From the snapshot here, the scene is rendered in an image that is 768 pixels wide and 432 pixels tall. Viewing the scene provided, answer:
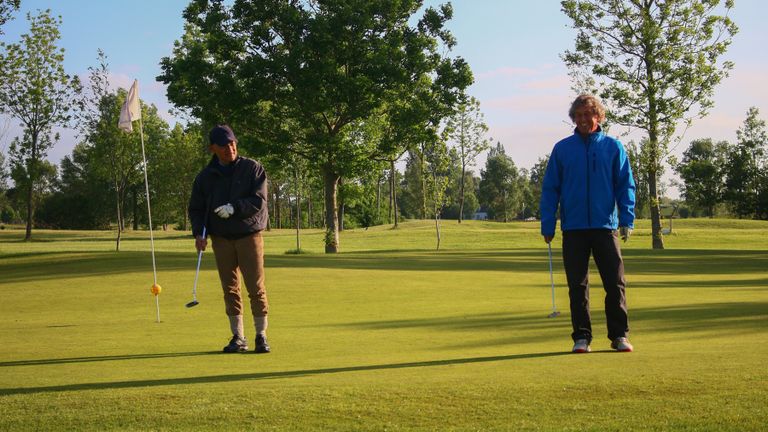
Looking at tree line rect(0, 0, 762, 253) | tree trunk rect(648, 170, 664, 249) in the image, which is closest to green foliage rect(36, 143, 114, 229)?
tree line rect(0, 0, 762, 253)

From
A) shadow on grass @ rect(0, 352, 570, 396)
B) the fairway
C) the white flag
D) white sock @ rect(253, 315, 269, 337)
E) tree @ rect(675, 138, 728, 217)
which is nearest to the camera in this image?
the fairway

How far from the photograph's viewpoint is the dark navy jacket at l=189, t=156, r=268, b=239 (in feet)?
32.7

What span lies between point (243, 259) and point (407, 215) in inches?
5848

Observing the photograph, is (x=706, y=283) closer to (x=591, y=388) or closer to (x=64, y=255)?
(x=591, y=388)

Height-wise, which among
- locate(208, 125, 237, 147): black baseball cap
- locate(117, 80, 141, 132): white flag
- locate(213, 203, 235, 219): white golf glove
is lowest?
locate(213, 203, 235, 219): white golf glove

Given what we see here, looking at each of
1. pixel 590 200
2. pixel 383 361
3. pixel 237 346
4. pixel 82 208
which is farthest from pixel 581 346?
pixel 82 208

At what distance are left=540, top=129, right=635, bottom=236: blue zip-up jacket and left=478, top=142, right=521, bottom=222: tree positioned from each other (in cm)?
14350

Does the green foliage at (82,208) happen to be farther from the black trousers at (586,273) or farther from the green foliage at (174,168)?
the black trousers at (586,273)

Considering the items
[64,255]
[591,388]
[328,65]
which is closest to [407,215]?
[328,65]

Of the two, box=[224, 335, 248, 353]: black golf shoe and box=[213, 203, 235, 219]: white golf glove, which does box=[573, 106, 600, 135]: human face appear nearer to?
box=[213, 203, 235, 219]: white golf glove

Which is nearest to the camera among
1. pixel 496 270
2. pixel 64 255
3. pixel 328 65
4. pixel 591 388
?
pixel 591 388

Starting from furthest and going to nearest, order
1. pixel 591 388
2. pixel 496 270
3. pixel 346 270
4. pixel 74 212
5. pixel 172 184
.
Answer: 1. pixel 74 212
2. pixel 172 184
3. pixel 496 270
4. pixel 346 270
5. pixel 591 388

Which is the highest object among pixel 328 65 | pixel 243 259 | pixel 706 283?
pixel 328 65

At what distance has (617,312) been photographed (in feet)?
30.6
